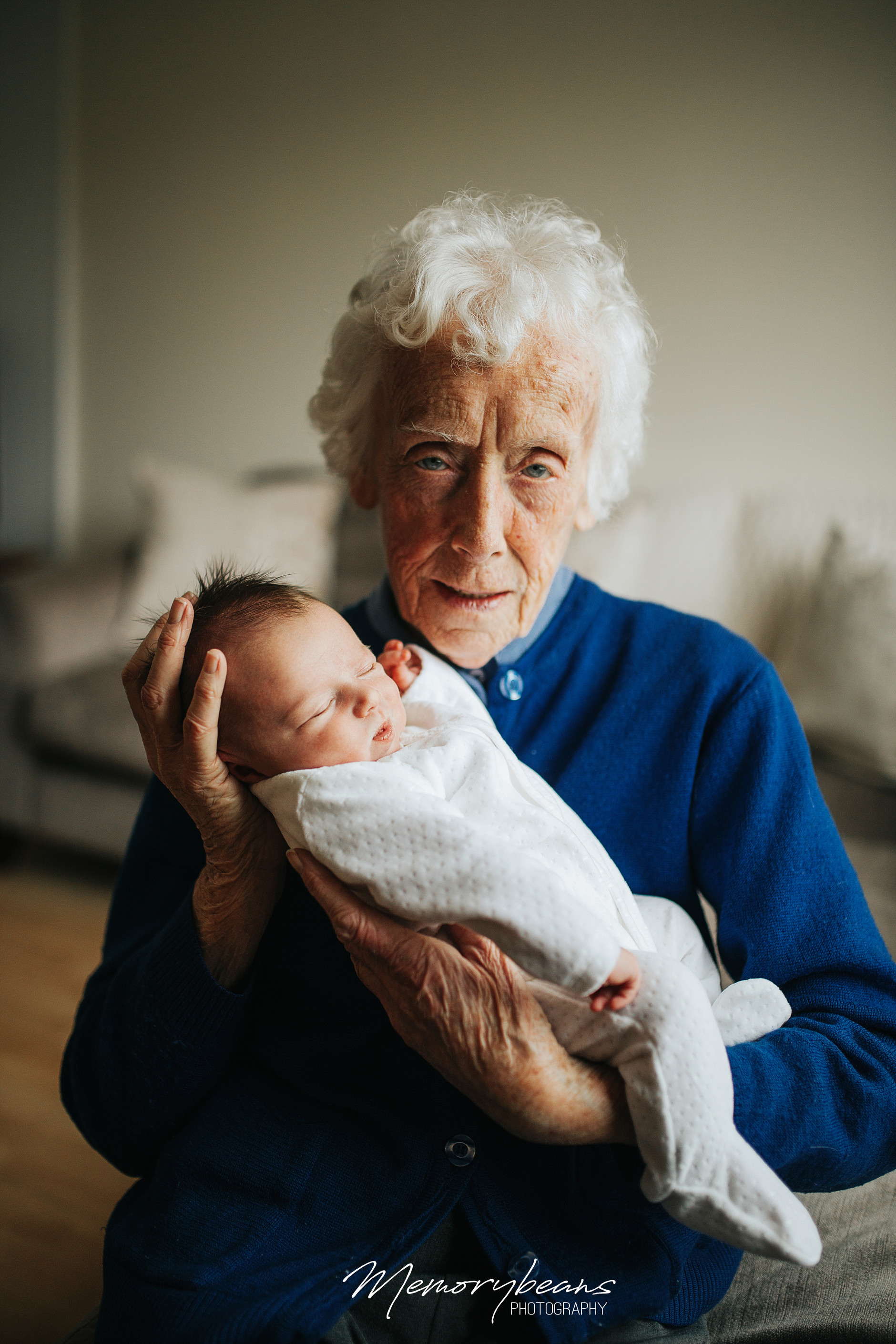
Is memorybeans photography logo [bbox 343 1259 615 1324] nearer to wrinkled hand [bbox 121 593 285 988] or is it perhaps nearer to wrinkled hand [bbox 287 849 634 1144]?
wrinkled hand [bbox 287 849 634 1144]

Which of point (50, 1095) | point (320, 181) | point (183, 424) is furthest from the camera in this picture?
point (183, 424)

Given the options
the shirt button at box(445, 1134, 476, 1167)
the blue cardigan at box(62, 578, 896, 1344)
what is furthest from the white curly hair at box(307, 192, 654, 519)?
the shirt button at box(445, 1134, 476, 1167)

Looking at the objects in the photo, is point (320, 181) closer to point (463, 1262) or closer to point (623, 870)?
point (623, 870)

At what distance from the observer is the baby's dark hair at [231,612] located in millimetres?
846

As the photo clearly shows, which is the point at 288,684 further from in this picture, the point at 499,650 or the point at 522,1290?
A: the point at 522,1290

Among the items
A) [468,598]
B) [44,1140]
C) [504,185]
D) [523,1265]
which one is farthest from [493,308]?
[504,185]

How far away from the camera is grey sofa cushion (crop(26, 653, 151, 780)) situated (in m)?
2.69

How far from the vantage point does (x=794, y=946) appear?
906mm

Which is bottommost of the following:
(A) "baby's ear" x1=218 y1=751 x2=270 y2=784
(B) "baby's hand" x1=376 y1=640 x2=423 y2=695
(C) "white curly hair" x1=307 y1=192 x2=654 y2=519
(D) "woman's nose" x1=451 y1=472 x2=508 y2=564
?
(A) "baby's ear" x1=218 y1=751 x2=270 y2=784

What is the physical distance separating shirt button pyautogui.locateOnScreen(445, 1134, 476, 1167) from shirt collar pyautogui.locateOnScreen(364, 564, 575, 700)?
18.6 inches

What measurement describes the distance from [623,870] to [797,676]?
145cm

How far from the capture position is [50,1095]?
2031mm

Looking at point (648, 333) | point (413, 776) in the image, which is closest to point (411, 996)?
point (413, 776)

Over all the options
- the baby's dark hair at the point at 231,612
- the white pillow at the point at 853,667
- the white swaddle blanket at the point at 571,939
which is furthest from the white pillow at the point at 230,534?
the white swaddle blanket at the point at 571,939
